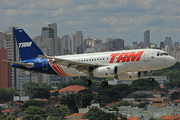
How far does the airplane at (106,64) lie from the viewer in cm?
7425

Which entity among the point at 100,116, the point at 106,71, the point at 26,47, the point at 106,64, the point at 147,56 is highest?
the point at 26,47

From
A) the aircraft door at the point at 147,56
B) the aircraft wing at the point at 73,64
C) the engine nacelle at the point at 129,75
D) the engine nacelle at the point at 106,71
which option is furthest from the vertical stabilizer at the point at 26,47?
the aircraft door at the point at 147,56

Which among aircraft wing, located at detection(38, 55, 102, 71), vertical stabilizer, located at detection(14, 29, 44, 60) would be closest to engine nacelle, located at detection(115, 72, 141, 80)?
aircraft wing, located at detection(38, 55, 102, 71)

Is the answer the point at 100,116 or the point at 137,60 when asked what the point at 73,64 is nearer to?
the point at 137,60

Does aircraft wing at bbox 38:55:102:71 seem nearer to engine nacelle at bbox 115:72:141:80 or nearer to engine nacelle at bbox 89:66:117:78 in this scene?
engine nacelle at bbox 89:66:117:78

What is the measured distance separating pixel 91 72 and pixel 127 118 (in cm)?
12135

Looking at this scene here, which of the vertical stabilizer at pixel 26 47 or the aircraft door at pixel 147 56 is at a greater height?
the vertical stabilizer at pixel 26 47

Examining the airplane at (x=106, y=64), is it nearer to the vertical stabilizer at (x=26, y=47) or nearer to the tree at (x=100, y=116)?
the vertical stabilizer at (x=26, y=47)

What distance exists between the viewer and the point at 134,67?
245 feet

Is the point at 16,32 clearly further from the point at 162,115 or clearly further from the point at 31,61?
the point at 162,115

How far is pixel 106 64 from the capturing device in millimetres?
76688

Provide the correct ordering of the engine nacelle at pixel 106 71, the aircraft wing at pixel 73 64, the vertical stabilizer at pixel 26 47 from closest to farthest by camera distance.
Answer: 1. the engine nacelle at pixel 106 71
2. the aircraft wing at pixel 73 64
3. the vertical stabilizer at pixel 26 47

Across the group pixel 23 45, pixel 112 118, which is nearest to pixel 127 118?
pixel 112 118

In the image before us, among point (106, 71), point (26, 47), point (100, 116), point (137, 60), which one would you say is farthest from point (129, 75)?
point (100, 116)
